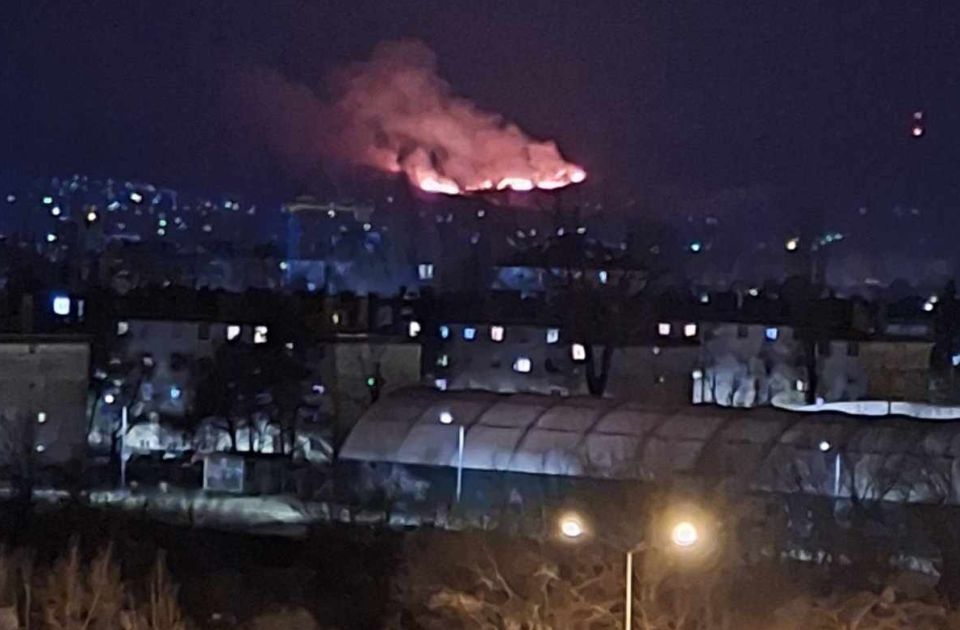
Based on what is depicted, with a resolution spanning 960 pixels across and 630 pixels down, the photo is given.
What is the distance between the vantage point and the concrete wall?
15516mm

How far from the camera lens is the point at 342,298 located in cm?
2108

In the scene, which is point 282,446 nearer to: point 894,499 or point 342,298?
point 342,298

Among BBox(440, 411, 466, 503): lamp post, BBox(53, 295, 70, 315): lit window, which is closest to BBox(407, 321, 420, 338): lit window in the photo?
BBox(53, 295, 70, 315): lit window

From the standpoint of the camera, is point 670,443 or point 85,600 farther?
point 670,443

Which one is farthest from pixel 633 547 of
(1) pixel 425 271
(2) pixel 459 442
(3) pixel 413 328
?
(1) pixel 425 271

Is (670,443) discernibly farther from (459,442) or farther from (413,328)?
(413,328)

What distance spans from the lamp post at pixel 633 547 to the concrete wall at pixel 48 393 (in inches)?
255

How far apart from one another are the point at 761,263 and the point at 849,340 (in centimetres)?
709

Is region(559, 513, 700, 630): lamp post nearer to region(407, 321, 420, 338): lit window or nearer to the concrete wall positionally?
the concrete wall

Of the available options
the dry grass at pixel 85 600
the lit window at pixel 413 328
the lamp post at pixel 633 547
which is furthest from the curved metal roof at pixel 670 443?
the lit window at pixel 413 328

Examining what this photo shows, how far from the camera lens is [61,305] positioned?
808 inches

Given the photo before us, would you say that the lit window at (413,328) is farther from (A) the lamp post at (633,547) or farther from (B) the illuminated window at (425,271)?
(A) the lamp post at (633,547)

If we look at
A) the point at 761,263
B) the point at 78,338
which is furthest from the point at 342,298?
the point at 761,263

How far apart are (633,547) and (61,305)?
513 inches
